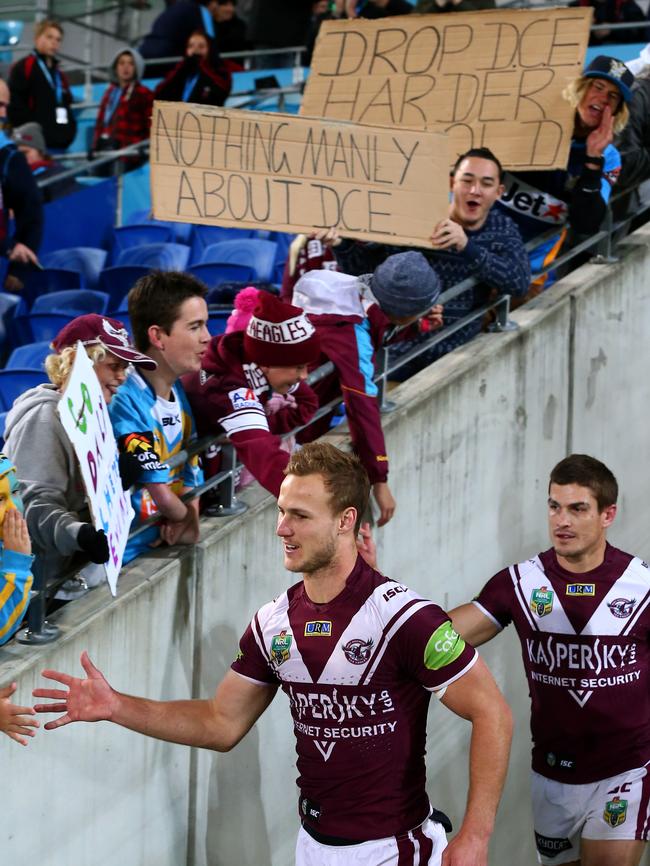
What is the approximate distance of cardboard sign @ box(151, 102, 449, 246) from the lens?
6.22 meters

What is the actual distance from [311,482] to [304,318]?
4.20 ft

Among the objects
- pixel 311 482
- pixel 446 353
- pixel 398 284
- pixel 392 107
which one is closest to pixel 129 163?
pixel 392 107

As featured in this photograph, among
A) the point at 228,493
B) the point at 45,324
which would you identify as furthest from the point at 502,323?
the point at 45,324

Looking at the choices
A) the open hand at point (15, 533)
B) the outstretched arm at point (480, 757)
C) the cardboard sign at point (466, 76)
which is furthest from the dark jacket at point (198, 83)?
the outstretched arm at point (480, 757)

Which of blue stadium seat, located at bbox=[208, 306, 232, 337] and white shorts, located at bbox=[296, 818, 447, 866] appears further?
blue stadium seat, located at bbox=[208, 306, 232, 337]

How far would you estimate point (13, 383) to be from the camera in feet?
24.4

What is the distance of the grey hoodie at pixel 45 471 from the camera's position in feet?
14.9

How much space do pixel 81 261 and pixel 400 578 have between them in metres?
4.74

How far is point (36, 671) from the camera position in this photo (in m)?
4.45

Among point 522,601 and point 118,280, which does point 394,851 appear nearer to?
point 522,601

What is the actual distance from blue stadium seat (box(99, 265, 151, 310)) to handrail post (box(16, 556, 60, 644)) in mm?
5394

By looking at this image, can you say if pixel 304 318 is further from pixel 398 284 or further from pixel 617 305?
pixel 617 305

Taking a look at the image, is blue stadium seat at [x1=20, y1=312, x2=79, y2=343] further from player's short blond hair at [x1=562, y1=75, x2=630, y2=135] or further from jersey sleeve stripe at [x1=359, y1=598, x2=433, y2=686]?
jersey sleeve stripe at [x1=359, y1=598, x2=433, y2=686]

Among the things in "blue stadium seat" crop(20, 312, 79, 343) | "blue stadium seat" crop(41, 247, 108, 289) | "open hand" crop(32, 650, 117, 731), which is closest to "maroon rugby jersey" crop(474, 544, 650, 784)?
"open hand" crop(32, 650, 117, 731)
